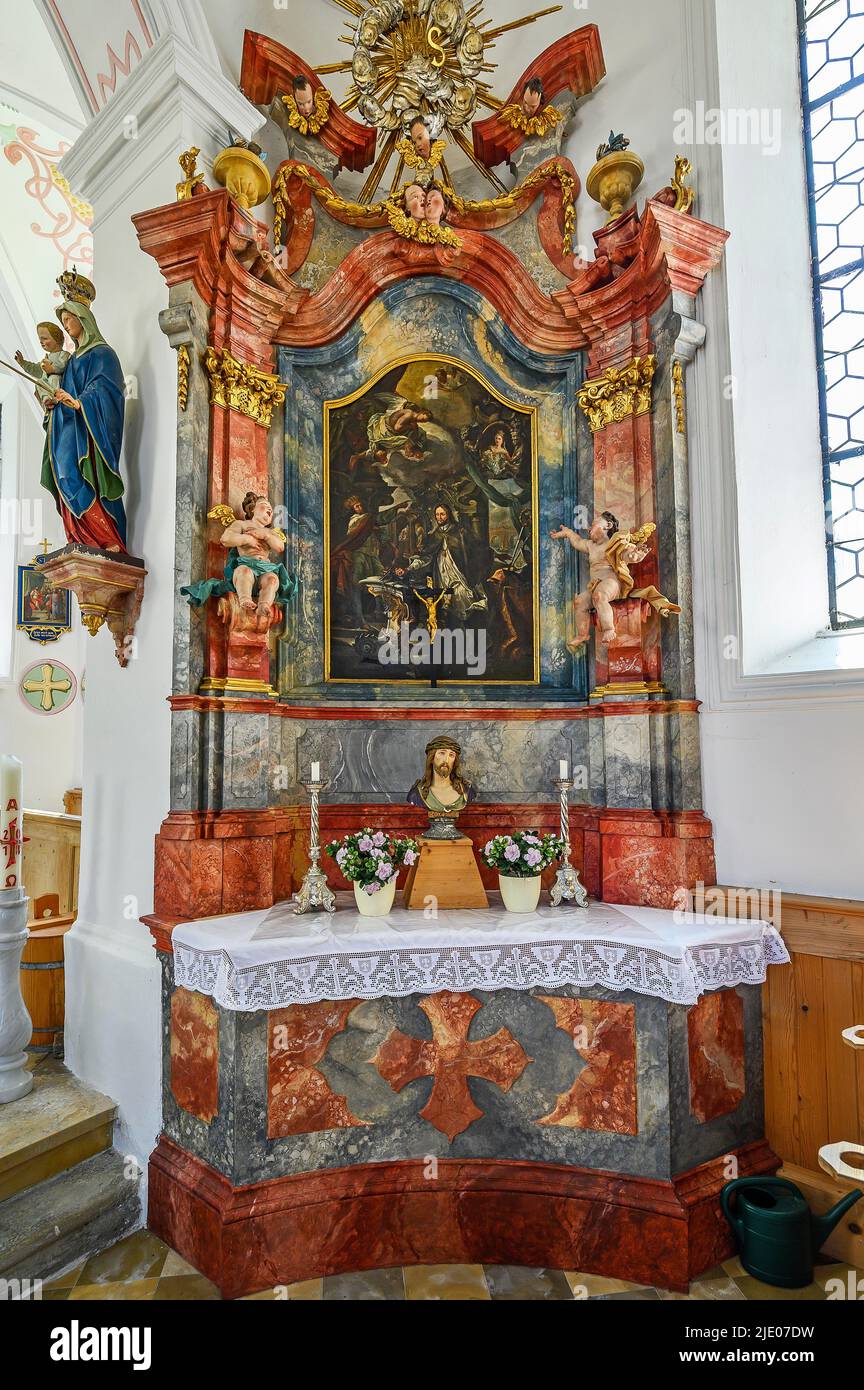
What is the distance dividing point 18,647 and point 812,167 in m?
8.25

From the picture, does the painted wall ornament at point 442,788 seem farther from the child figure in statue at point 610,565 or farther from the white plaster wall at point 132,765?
the white plaster wall at point 132,765

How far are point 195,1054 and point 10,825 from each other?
1585mm

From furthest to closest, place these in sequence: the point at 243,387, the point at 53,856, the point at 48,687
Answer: the point at 48,687
the point at 53,856
the point at 243,387

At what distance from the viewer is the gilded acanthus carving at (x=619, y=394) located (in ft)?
15.3

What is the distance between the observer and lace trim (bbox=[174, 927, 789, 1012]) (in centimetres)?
352

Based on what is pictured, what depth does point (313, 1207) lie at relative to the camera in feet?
11.8

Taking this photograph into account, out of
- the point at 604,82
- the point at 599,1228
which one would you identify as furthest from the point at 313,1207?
the point at 604,82

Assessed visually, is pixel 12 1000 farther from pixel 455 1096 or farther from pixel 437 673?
pixel 437 673

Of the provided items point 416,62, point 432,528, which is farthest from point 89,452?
point 416,62

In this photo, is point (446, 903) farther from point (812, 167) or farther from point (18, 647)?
point (18, 647)

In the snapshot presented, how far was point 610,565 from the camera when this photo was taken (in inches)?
179

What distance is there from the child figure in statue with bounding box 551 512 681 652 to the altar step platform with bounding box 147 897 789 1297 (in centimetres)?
170

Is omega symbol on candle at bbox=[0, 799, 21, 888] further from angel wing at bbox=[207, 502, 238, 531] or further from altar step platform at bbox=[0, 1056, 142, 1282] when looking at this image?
angel wing at bbox=[207, 502, 238, 531]

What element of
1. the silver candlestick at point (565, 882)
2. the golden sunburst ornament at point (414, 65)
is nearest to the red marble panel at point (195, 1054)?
the silver candlestick at point (565, 882)
